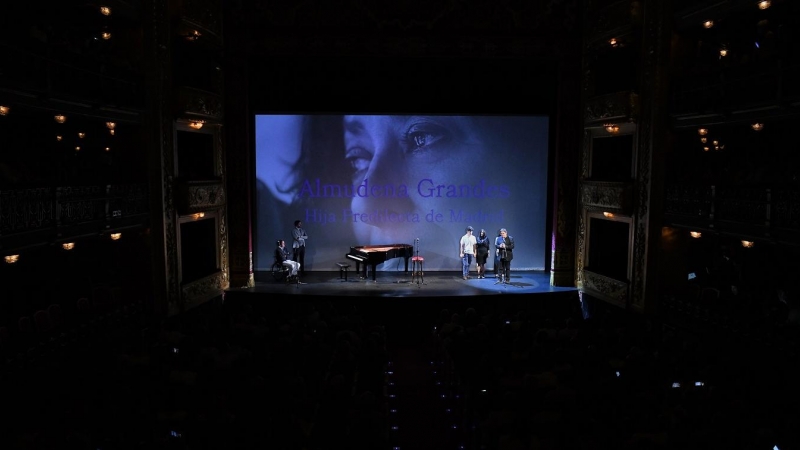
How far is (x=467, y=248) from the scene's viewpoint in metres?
20.8

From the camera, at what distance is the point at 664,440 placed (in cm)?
820

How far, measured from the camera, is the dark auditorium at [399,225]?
9.88 m

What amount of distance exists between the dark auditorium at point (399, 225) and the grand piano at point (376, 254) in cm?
11

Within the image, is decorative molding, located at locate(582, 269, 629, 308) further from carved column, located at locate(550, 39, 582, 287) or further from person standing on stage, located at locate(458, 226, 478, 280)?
person standing on stage, located at locate(458, 226, 478, 280)

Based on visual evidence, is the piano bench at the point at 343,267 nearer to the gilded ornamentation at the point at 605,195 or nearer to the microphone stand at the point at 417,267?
the microphone stand at the point at 417,267

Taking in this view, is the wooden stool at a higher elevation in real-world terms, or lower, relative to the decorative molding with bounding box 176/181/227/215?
lower

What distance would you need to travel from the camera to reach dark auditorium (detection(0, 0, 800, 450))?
9.88 meters

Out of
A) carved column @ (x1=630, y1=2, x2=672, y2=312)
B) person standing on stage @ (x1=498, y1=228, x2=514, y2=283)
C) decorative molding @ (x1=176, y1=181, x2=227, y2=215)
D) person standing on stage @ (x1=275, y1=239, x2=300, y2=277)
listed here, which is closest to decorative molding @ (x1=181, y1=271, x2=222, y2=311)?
person standing on stage @ (x1=275, y1=239, x2=300, y2=277)

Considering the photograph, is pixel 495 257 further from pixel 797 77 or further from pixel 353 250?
pixel 797 77

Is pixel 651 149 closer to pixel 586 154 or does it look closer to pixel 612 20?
pixel 586 154

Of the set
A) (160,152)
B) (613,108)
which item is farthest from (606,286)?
(160,152)

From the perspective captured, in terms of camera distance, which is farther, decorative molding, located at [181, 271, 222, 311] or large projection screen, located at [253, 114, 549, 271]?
large projection screen, located at [253, 114, 549, 271]

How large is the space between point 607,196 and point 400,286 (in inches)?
261

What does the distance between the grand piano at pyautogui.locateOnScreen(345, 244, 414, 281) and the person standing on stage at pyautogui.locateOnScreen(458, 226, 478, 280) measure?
1.65 metres
